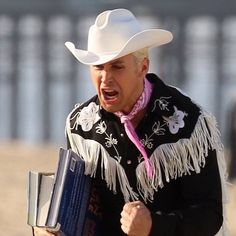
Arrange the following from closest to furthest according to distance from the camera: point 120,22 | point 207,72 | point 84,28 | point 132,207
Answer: point 132,207 < point 120,22 < point 84,28 < point 207,72

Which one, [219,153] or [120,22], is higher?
[120,22]

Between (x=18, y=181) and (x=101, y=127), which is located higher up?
(x=101, y=127)

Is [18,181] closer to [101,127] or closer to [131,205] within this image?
[101,127]

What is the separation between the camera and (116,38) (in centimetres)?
308

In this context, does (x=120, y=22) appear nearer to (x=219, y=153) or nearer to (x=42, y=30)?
(x=219, y=153)

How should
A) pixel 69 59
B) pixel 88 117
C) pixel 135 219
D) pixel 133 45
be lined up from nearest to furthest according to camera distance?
pixel 135 219, pixel 133 45, pixel 88 117, pixel 69 59

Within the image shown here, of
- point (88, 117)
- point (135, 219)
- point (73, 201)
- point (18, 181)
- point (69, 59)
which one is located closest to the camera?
point (135, 219)

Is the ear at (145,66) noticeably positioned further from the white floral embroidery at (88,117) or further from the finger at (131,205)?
the finger at (131,205)

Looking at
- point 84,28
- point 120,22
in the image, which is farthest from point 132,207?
point 84,28

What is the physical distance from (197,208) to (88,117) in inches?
17.3

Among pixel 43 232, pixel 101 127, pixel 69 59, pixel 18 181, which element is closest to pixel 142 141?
pixel 101 127

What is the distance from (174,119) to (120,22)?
0.31m

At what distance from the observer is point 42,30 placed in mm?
20453

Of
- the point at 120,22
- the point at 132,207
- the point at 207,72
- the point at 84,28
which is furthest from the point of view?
the point at 207,72
